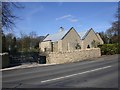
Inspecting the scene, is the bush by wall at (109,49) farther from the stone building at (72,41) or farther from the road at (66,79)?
the road at (66,79)

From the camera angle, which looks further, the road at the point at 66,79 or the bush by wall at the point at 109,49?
the bush by wall at the point at 109,49

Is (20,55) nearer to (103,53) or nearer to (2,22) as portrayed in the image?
(2,22)

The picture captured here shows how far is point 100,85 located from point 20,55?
28.3m

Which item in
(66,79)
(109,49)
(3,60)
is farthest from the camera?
(109,49)

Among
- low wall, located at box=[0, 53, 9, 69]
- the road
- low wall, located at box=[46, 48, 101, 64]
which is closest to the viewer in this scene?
the road

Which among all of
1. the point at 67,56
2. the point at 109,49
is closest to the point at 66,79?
the point at 67,56

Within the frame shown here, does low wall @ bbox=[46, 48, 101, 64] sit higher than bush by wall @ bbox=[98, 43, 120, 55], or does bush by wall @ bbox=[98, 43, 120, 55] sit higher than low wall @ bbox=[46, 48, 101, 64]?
bush by wall @ bbox=[98, 43, 120, 55]

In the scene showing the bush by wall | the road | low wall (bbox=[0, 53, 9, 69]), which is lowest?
the road

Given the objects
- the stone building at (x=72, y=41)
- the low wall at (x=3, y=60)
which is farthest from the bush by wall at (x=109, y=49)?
the low wall at (x=3, y=60)

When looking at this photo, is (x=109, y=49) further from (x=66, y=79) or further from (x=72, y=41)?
(x=66, y=79)

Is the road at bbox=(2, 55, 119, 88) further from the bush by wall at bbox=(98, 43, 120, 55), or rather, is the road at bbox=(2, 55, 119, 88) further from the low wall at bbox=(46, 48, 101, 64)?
the bush by wall at bbox=(98, 43, 120, 55)

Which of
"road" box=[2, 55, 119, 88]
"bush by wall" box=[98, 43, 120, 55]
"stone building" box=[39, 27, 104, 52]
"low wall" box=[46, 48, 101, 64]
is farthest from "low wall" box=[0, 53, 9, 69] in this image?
"stone building" box=[39, 27, 104, 52]

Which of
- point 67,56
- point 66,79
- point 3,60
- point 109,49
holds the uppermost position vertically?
point 109,49

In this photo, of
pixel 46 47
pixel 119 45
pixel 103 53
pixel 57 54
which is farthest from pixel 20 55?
pixel 46 47
